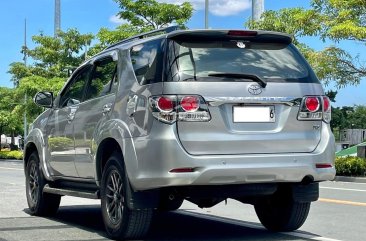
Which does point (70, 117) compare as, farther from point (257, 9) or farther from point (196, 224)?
point (257, 9)

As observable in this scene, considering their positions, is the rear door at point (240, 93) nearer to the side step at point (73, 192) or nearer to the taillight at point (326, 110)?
the taillight at point (326, 110)

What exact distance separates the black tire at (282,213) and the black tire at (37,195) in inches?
115

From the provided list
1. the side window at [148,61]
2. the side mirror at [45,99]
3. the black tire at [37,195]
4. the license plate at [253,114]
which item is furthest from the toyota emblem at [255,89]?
the black tire at [37,195]

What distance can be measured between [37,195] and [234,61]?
384cm

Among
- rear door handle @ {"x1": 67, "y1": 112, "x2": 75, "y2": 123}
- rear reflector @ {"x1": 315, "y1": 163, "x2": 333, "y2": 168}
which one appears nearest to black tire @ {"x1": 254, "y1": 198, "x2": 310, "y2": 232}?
rear reflector @ {"x1": 315, "y1": 163, "x2": 333, "y2": 168}

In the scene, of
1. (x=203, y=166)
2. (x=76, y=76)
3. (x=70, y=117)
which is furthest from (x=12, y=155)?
(x=203, y=166)

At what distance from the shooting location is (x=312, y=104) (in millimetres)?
6082

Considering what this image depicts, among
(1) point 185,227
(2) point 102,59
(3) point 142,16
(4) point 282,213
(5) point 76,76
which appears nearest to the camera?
(4) point 282,213

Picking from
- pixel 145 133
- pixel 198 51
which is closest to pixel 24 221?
pixel 145 133

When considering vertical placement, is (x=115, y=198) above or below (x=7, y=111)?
below

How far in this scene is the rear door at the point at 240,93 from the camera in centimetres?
565

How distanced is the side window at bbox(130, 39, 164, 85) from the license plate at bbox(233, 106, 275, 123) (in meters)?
0.78

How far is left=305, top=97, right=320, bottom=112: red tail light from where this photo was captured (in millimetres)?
6055

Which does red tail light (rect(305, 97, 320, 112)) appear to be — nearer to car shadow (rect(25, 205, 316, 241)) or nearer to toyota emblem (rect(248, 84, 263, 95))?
toyota emblem (rect(248, 84, 263, 95))
